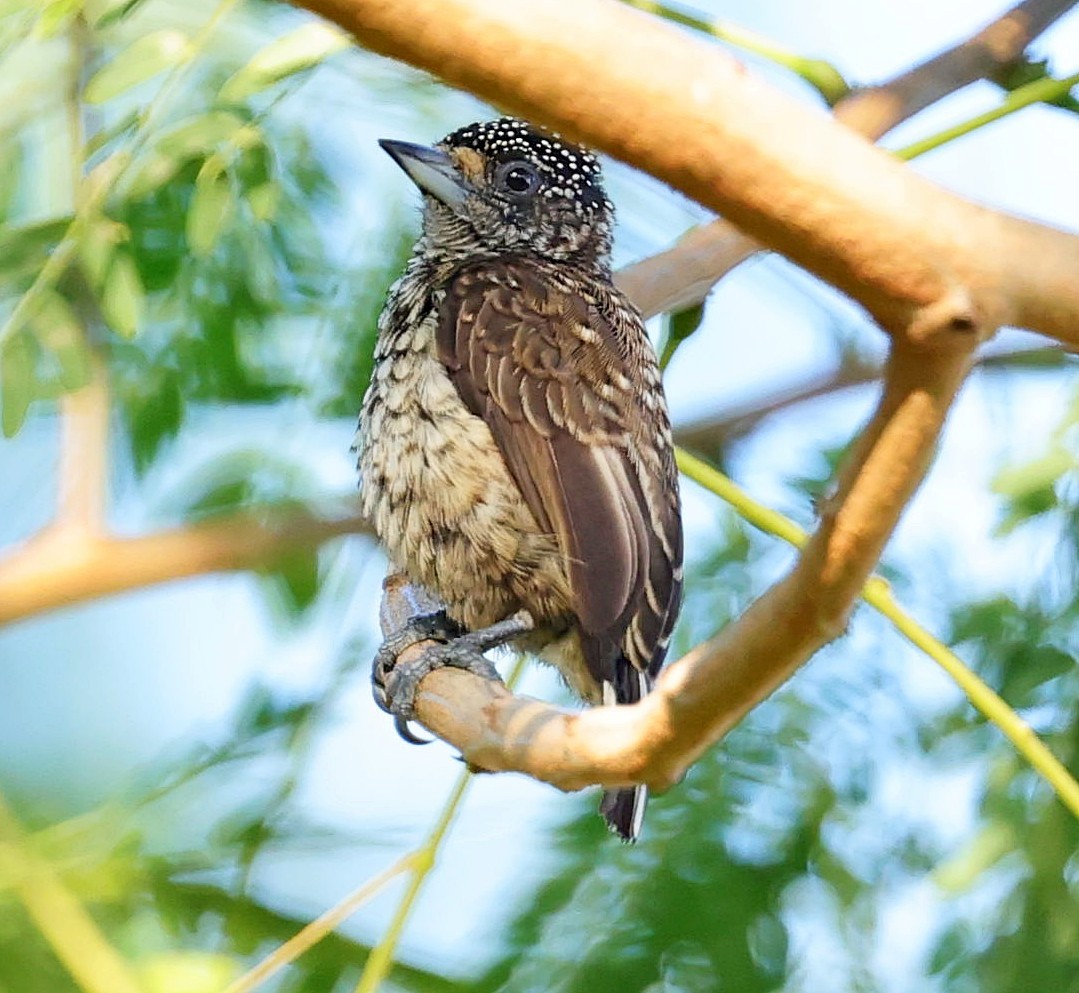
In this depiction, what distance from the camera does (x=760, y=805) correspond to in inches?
163

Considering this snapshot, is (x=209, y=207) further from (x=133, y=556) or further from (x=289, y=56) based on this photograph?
(x=133, y=556)

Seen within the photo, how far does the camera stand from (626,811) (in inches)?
144

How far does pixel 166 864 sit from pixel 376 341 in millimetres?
1480

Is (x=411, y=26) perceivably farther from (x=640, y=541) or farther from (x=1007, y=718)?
(x=640, y=541)

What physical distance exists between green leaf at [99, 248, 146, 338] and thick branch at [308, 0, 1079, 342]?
1939mm

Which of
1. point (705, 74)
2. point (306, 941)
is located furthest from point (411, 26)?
point (306, 941)

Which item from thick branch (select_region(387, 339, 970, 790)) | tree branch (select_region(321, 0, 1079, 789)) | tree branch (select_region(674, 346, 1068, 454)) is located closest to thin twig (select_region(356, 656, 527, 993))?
thick branch (select_region(387, 339, 970, 790))

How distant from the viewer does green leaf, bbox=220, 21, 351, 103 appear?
11.0 ft

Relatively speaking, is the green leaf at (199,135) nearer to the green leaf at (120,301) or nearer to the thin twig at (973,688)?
the green leaf at (120,301)

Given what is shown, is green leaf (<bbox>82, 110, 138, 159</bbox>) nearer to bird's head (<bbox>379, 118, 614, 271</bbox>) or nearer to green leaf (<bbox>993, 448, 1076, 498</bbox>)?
bird's head (<bbox>379, 118, 614, 271</bbox>)

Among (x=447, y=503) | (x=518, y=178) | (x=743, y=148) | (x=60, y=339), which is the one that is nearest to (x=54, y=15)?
(x=60, y=339)

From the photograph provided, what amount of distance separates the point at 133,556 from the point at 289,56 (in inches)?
77.0

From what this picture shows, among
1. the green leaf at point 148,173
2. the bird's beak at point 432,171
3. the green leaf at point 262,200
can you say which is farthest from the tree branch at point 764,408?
the green leaf at point 148,173

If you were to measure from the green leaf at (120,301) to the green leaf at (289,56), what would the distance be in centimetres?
43
